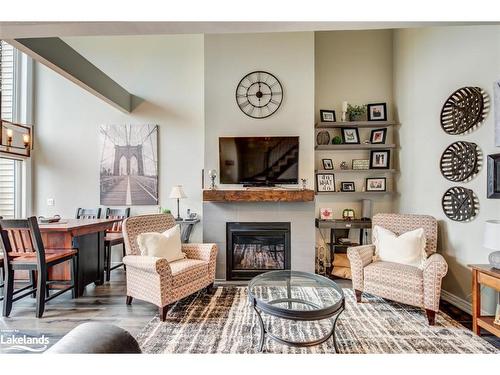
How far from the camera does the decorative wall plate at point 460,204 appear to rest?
2635mm

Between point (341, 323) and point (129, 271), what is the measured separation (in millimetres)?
2135

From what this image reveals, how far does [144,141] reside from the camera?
4.29 meters

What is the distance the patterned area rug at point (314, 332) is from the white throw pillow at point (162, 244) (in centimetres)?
54

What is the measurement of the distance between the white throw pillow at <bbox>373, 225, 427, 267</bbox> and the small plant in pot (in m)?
1.88

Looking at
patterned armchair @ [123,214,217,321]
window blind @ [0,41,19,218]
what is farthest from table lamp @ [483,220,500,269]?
window blind @ [0,41,19,218]

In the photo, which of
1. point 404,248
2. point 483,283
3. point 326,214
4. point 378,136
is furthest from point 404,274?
point 378,136

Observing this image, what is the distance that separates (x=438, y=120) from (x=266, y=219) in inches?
94.1

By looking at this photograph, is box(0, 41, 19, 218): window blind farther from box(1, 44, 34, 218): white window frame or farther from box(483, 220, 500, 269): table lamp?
box(483, 220, 500, 269): table lamp

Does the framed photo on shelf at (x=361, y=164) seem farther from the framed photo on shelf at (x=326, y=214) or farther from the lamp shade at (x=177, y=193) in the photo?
the lamp shade at (x=177, y=193)

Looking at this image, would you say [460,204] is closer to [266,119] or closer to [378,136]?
[378,136]

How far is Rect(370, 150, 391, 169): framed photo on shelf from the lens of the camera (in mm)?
3952

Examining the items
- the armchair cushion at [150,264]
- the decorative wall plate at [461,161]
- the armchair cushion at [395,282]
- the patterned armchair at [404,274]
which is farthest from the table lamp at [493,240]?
the armchair cushion at [150,264]

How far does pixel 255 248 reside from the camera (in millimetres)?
3656
